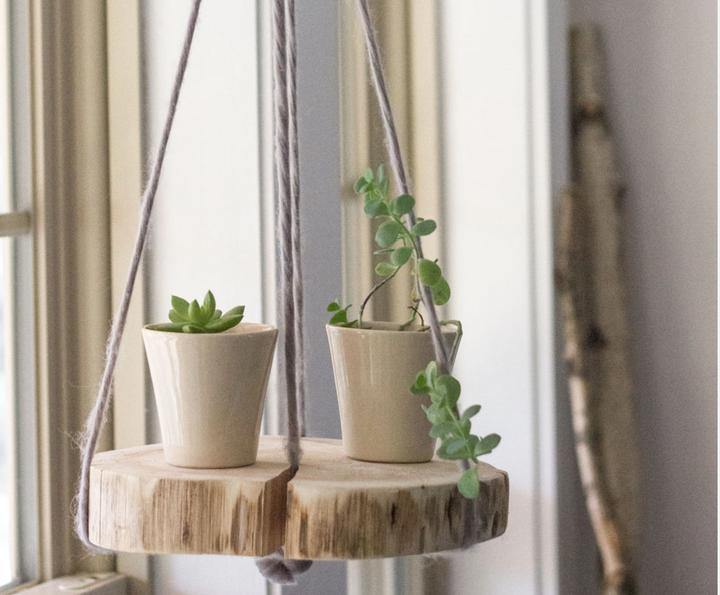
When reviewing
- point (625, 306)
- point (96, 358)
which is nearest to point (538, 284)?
point (625, 306)

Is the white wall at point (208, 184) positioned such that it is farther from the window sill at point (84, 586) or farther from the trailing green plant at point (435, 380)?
the trailing green plant at point (435, 380)

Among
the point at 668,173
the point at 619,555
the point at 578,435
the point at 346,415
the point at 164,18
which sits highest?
the point at 164,18

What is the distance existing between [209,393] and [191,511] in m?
0.09

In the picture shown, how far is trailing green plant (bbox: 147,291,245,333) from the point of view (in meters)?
0.54

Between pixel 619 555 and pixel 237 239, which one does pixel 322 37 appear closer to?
pixel 237 239

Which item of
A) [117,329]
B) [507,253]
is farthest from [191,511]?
[507,253]

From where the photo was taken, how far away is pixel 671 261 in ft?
4.06

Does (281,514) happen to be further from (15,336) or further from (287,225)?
(15,336)

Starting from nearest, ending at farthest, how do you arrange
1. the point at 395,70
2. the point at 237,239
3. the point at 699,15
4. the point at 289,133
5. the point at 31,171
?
the point at 289,133 < the point at 31,171 < the point at 237,239 < the point at 699,15 < the point at 395,70

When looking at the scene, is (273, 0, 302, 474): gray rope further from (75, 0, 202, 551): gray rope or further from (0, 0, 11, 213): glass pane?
(0, 0, 11, 213): glass pane

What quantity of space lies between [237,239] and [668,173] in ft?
2.24

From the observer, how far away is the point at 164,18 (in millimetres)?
1013

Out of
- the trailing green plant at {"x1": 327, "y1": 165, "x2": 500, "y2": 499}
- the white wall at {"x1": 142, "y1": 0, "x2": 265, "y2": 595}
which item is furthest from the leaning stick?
the trailing green plant at {"x1": 327, "y1": 165, "x2": 500, "y2": 499}

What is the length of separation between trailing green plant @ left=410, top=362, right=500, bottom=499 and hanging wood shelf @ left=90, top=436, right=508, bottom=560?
0.02 m
